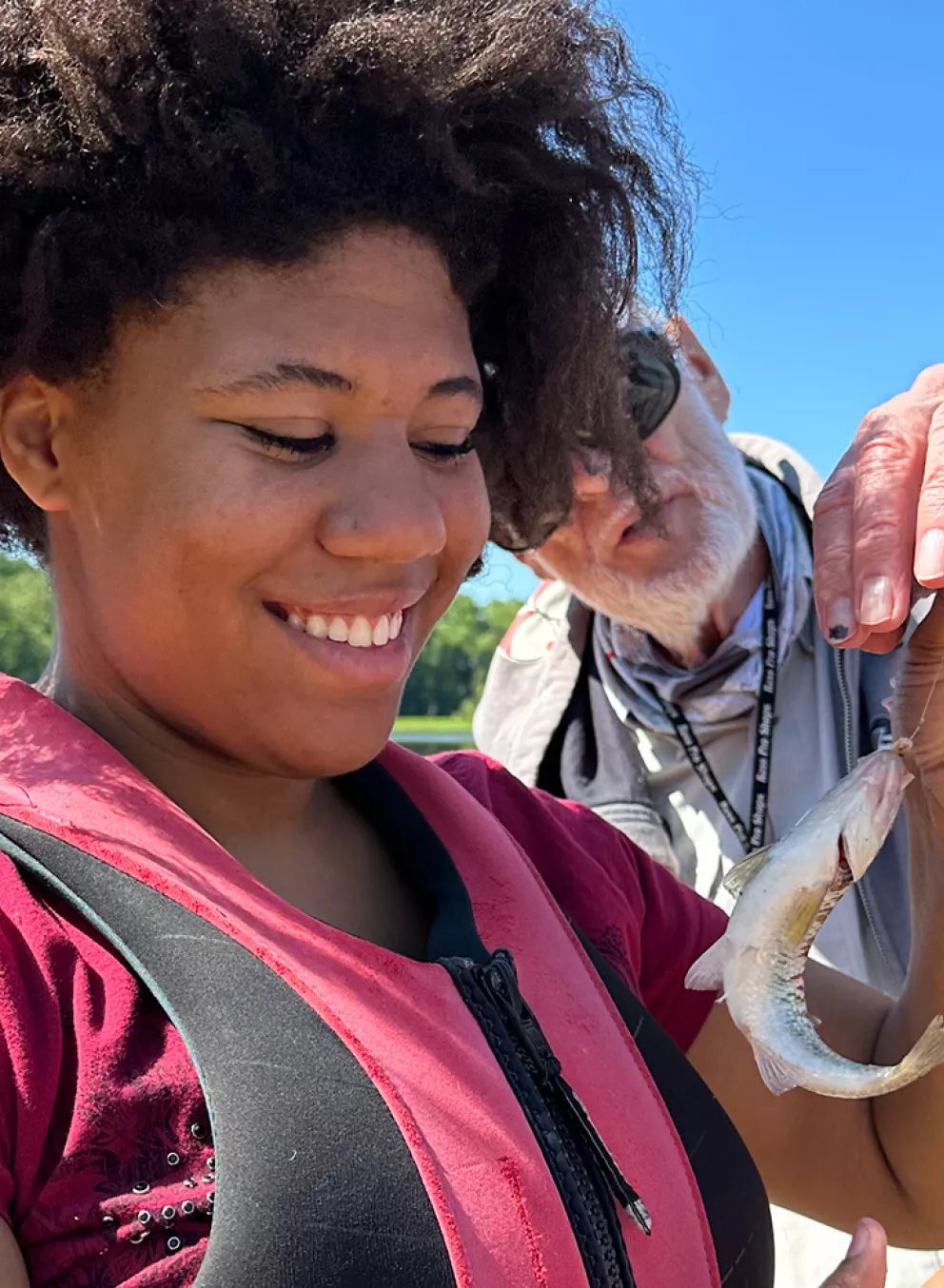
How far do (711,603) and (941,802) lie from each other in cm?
141

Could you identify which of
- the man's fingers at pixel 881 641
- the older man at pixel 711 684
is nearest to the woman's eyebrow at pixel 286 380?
the man's fingers at pixel 881 641

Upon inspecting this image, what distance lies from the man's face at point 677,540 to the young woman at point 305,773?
46.9 inches

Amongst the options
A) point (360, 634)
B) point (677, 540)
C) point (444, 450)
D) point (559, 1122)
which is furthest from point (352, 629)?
point (677, 540)

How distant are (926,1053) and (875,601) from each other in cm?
52

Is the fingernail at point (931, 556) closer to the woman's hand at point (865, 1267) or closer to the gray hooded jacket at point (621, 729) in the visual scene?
the woman's hand at point (865, 1267)

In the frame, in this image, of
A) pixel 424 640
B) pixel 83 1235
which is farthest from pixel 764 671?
pixel 83 1235

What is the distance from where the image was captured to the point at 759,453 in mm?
3439

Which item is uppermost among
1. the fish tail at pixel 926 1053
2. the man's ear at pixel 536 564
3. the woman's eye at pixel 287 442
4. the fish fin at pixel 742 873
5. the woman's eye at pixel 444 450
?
the man's ear at pixel 536 564

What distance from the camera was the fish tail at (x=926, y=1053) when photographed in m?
1.30

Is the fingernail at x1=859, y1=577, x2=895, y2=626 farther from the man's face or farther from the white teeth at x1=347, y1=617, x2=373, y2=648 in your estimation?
the man's face

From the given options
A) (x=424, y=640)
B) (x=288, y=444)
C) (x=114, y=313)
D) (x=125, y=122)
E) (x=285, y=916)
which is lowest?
(x=285, y=916)

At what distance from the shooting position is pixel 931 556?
140 cm

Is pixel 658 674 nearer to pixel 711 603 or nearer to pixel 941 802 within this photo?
pixel 711 603

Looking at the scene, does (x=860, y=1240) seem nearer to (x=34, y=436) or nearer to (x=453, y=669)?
(x=34, y=436)
